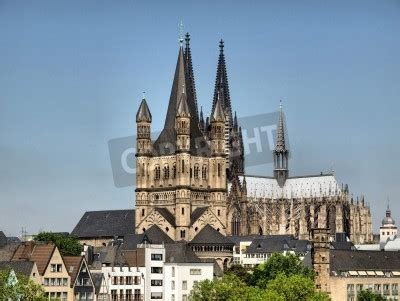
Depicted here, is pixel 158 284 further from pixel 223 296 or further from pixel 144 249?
pixel 223 296

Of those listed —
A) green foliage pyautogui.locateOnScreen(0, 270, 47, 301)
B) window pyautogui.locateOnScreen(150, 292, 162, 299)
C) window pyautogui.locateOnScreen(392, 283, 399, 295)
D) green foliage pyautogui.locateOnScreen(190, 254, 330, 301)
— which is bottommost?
green foliage pyautogui.locateOnScreen(0, 270, 47, 301)

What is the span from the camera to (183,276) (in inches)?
6270

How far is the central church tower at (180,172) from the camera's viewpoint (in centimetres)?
19175

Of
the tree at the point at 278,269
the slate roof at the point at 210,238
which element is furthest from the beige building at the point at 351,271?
the slate roof at the point at 210,238

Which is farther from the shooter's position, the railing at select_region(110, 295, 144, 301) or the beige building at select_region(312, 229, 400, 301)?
the beige building at select_region(312, 229, 400, 301)

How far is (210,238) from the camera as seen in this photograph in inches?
7323

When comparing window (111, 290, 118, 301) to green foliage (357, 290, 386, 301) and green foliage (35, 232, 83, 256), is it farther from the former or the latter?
green foliage (357, 290, 386, 301)

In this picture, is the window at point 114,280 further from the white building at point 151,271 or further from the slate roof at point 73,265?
the slate roof at point 73,265

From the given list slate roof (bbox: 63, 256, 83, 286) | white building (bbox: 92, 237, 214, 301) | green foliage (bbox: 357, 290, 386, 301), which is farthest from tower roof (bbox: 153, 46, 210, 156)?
slate roof (bbox: 63, 256, 83, 286)

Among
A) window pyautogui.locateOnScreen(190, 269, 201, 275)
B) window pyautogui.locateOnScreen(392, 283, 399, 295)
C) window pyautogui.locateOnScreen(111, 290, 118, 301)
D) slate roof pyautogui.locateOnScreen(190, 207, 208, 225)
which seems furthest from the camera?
slate roof pyautogui.locateOnScreen(190, 207, 208, 225)

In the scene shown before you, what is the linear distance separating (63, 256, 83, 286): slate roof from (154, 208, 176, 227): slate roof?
51263 mm

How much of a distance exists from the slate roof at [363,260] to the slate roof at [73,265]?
40.5 metres

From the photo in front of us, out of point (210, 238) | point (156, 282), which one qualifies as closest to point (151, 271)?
point (156, 282)

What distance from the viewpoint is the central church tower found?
191750 mm
